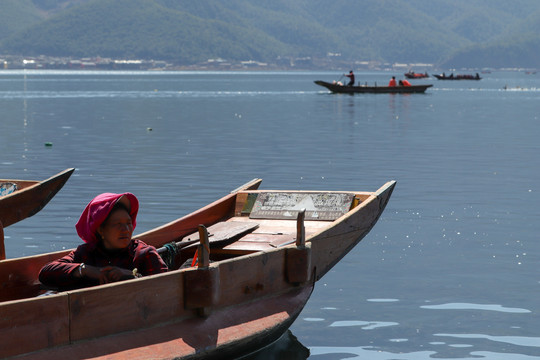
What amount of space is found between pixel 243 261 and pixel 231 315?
20.0 inches

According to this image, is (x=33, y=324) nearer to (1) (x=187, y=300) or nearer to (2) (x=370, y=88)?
(1) (x=187, y=300)

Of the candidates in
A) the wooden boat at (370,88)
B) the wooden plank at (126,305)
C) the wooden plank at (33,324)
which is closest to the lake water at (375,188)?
the wooden plank at (126,305)

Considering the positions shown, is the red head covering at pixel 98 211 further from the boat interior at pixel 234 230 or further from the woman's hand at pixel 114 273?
the boat interior at pixel 234 230

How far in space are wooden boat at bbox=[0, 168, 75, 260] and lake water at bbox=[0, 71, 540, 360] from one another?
0.61 meters

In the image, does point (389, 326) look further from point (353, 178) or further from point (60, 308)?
point (353, 178)

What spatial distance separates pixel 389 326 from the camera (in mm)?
10680

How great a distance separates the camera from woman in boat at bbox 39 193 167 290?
7.91m

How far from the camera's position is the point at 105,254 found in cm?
828

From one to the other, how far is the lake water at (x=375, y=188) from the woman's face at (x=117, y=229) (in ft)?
7.48

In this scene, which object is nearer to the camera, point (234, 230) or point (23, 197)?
point (234, 230)

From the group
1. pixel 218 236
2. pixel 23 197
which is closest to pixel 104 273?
Result: pixel 218 236

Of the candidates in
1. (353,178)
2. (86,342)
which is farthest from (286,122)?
(86,342)

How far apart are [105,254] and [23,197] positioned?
649cm

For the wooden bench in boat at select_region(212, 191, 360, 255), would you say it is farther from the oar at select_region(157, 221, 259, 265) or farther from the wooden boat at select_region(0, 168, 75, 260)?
the wooden boat at select_region(0, 168, 75, 260)
